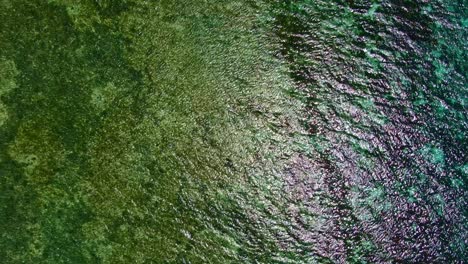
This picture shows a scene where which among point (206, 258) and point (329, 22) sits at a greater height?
point (329, 22)

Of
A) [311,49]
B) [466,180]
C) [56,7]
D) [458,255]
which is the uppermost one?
[56,7]

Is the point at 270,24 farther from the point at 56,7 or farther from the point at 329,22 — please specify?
the point at 56,7

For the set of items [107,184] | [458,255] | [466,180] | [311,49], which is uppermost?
[311,49]

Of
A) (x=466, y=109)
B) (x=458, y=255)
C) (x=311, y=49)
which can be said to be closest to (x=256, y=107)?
(x=311, y=49)

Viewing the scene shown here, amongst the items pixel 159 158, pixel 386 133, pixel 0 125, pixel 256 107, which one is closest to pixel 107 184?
pixel 159 158

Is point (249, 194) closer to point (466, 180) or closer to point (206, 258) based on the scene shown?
point (206, 258)

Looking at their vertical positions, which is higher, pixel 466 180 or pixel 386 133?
pixel 386 133
